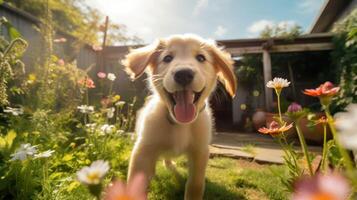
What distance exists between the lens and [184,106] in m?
2.44

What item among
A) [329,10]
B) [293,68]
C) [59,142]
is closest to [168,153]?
[59,142]

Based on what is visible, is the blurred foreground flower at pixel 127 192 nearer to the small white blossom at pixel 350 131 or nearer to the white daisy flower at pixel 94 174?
the white daisy flower at pixel 94 174

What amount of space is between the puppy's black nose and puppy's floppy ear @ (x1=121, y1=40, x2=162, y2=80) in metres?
0.58

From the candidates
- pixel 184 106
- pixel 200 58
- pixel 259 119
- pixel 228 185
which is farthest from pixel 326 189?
pixel 259 119

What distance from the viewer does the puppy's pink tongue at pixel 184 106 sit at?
2.40 metres

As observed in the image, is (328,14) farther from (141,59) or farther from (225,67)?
(141,59)

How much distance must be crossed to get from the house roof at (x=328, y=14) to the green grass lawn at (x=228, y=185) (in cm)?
867

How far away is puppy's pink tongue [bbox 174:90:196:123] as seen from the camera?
2400 millimetres

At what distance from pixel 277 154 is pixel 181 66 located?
3166 millimetres

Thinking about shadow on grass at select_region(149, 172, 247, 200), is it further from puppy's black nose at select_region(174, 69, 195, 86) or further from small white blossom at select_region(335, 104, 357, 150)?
small white blossom at select_region(335, 104, 357, 150)

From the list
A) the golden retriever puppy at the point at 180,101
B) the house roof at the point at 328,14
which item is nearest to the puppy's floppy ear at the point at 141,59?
the golden retriever puppy at the point at 180,101

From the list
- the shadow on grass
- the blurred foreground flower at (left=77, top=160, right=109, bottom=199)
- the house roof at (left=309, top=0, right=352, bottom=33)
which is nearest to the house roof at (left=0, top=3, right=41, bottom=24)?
the shadow on grass

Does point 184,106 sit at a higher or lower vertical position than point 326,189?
higher

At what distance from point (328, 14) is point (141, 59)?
1052 centimetres
